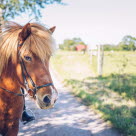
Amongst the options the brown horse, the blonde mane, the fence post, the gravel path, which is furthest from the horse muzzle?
the fence post

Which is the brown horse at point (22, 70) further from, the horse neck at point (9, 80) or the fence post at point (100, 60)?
the fence post at point (100, 60)

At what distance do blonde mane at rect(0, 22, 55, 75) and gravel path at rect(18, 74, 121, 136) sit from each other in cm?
220

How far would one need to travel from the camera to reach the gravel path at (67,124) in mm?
3605

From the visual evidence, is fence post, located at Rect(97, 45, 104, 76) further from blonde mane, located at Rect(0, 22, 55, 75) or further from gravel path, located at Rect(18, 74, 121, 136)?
blonde mane, located at Rect(0, 22, 55, 75)

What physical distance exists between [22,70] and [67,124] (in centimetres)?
264

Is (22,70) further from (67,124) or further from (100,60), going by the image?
(100,60)

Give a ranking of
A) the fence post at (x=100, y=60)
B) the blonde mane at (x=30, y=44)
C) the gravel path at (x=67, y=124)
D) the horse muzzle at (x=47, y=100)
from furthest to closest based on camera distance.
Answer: the fence post at (x=100, y=60)
the gravel path at (x=67, y=124)
the blonde mane at (x=30, y=44)
the horse muzzle at (x=47, y=100)

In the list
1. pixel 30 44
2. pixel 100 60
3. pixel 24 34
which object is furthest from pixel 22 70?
pixel 100 60

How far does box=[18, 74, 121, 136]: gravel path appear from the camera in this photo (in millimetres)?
3605

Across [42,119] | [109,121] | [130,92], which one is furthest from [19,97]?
[130,92]

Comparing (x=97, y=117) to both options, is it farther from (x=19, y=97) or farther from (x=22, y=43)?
(x=22, y=43)

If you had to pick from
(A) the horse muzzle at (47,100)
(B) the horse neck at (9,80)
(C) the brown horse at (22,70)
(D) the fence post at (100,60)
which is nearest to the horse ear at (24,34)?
(C) the brown horse at (22,70)

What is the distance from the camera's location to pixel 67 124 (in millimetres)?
4062

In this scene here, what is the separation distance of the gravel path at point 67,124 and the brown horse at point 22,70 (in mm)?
1407
